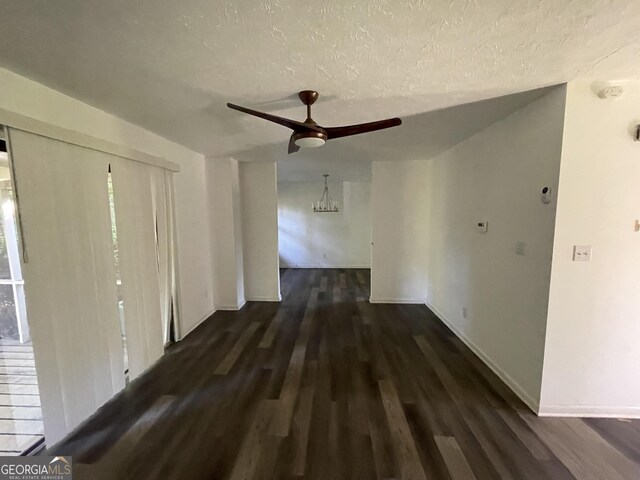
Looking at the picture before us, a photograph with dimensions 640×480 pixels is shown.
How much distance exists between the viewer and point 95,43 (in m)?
1.38

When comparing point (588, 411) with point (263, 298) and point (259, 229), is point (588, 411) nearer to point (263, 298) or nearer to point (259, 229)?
point (263, 298)

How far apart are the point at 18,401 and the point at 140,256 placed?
127cm

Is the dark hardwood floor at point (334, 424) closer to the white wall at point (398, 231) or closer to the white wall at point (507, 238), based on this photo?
the white wall at point (507, 238)

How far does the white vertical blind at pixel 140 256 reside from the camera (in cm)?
244

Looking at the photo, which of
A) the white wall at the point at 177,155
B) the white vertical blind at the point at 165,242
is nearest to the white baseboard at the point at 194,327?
the white wall at the point at 177,155

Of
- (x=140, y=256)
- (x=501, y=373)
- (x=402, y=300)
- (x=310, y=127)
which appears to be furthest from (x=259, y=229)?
(x=501, y=373)

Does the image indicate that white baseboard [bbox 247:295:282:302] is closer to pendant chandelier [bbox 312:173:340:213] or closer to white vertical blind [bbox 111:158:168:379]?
white vertical blind [bbox 111:158:168:379]

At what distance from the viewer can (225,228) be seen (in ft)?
14.1

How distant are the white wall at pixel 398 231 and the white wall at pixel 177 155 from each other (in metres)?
2.64

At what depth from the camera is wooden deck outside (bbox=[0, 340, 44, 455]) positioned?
70.7 inches

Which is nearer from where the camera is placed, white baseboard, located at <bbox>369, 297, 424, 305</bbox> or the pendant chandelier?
white baseboard, located at <bbox>369, 297, 424, 305</bbox>

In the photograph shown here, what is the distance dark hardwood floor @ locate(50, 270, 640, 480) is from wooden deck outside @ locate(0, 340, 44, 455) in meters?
0.23

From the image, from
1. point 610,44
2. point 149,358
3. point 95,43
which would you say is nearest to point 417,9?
point 610,44

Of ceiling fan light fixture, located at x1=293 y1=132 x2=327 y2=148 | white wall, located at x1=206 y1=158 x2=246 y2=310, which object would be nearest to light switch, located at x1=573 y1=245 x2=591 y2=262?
ceiling fan light fixture, located at x1=293 y1=132 x2=327 y2=148
